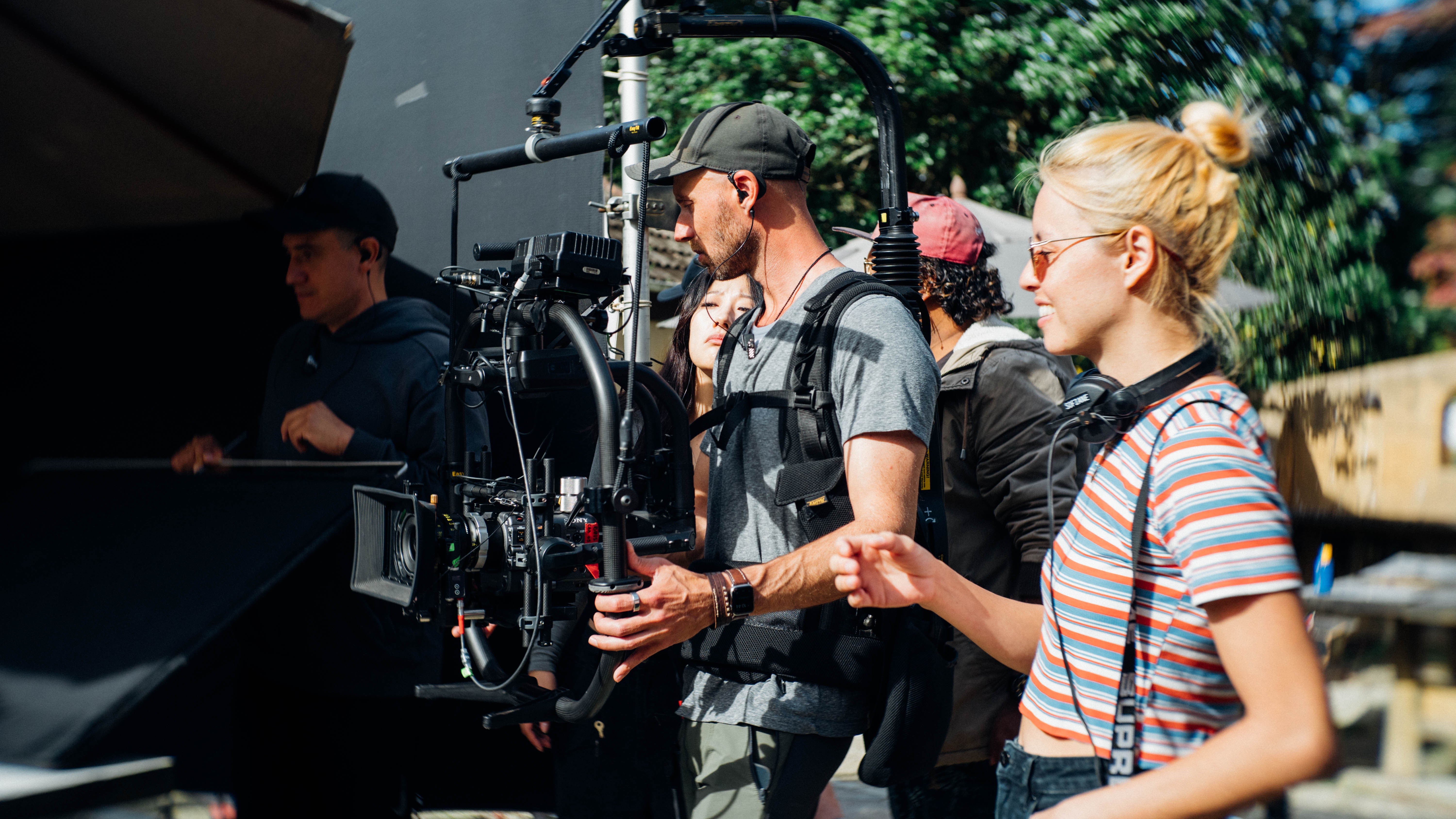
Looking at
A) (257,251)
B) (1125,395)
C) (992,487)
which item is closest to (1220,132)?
(1125,395)

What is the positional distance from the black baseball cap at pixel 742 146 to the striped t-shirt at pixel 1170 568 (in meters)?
1.03

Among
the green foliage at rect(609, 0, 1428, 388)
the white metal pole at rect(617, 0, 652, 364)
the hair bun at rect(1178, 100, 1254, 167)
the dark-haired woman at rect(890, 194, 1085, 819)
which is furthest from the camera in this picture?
the white metal pole at rect(617, 0, 652, 364)

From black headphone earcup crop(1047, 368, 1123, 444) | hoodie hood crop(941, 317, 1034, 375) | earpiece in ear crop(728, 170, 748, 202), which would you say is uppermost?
earpiece in ear crop(728, 170, 748, 202)

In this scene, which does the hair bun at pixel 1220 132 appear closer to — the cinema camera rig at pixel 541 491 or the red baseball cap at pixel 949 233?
the cinema camera rig at pixel 541 491

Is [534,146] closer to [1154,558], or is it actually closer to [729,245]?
[729,245]

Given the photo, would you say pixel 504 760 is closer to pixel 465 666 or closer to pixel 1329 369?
pixel 465 666

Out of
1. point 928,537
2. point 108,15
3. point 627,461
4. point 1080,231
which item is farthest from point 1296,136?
point 108,15

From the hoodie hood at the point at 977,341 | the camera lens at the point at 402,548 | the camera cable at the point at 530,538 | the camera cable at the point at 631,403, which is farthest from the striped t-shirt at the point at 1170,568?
the hoodie hood at the point at 977,341

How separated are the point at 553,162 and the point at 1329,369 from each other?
2.75m

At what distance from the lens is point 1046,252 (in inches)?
52.2

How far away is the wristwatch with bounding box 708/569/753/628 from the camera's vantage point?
1.70m

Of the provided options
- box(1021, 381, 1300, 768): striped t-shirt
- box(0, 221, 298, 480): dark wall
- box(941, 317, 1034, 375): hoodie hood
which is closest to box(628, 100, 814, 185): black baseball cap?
box(941, 317, 1034, 375): hoodie hood

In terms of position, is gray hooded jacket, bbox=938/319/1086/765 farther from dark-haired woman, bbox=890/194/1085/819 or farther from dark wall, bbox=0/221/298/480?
dark wall, bbox=0/221/298/480

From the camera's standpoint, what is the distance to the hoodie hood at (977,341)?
246 cm
